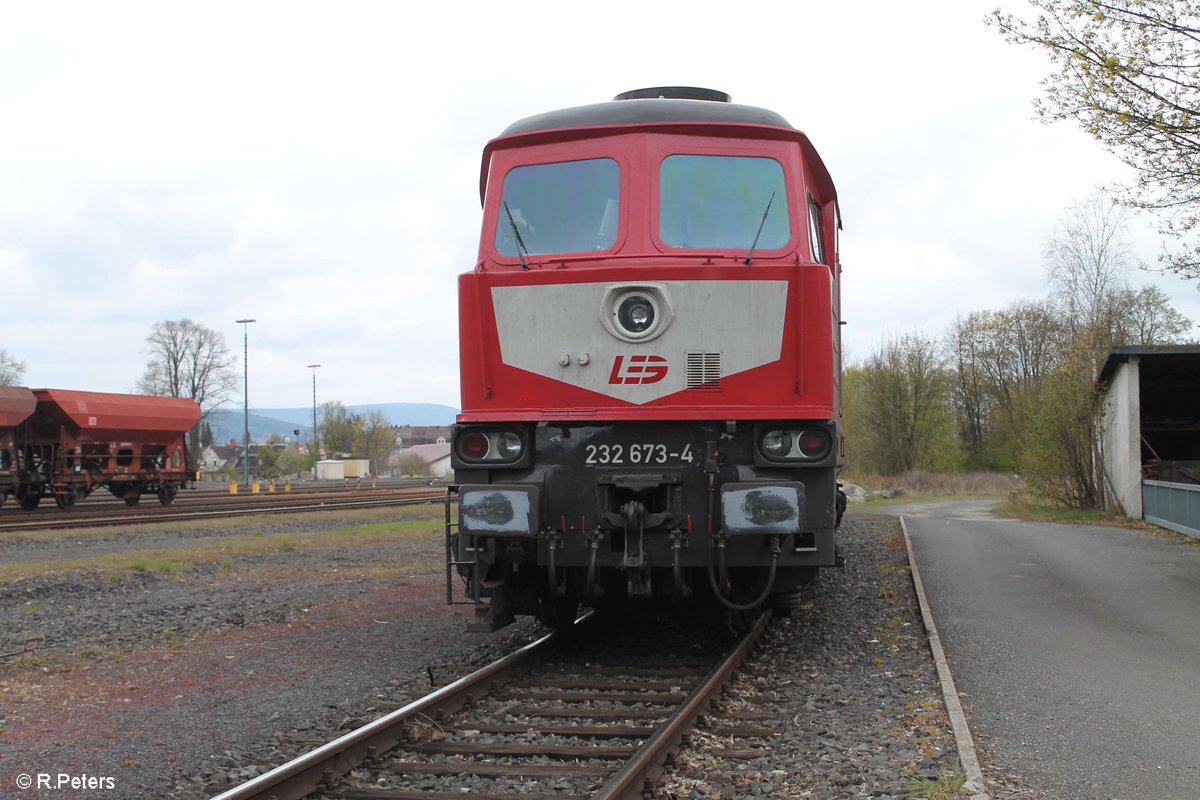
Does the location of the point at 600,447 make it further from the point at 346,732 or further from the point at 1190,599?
the point at 1190,599

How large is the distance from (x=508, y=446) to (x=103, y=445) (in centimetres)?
2273

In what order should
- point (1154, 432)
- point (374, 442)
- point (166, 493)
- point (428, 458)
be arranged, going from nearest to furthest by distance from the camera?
point (1154, 432) < point (166, 493) < point (374, 442) < point (428, 458)

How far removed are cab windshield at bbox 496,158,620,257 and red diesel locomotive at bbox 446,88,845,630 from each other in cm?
3

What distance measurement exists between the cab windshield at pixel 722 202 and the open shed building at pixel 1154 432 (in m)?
13.5

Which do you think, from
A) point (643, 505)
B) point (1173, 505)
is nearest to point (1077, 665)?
point (643, 505)

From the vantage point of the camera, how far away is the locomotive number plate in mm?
6078

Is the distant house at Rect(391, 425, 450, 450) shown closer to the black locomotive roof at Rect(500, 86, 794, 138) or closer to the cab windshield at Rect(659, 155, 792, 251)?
the black locomotive roof at Rect(500, 86, 794, 138)

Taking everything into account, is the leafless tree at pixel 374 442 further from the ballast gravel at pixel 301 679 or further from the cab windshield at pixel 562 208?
the cab windshield at pixel 562 208

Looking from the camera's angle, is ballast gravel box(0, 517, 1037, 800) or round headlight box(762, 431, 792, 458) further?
round headlight box(762, 431, 792, 458)

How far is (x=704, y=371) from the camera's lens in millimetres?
6074

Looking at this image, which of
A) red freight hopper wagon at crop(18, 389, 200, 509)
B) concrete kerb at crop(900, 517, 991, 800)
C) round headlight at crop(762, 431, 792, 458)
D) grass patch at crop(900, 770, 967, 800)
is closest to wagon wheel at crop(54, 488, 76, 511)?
red freight hopper wagon at crop(18, 389, 200, 509)

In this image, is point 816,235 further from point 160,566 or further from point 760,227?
point 160,566

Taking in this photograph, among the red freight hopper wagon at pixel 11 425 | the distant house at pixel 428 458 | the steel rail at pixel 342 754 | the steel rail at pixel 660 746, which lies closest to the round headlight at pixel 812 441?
the steel rail at pixel 660 746

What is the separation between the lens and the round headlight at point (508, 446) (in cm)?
618
